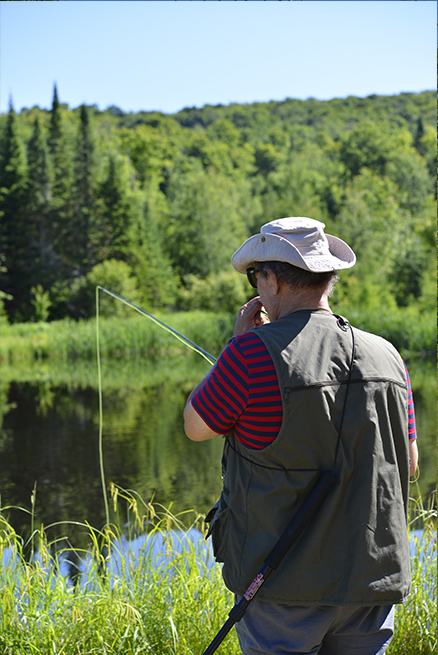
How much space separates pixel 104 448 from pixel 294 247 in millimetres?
8312

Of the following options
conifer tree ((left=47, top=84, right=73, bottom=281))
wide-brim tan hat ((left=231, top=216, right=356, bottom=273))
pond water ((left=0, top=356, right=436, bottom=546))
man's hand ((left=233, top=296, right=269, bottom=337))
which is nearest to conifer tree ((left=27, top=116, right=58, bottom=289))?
conifer tree ((left=47, top=84, right=73, bottom=281))

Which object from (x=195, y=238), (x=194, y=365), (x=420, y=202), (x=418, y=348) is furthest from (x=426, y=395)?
(x=420, y=202)

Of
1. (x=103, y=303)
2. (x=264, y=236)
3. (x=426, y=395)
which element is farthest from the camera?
(x=103, y=303)

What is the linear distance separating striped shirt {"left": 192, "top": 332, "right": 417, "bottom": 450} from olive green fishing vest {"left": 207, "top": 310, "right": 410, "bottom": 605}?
2 cm

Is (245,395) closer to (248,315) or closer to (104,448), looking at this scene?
(248,315)

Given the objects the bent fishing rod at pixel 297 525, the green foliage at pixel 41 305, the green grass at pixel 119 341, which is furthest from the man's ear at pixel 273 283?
the green foliage at pixel 41 305

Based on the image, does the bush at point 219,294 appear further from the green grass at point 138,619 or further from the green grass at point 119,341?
the green grass at point 138,619

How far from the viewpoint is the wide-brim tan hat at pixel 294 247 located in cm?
136

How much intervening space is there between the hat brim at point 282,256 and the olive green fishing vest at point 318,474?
0.40 feet

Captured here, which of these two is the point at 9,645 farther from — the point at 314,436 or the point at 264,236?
the point at 264,236

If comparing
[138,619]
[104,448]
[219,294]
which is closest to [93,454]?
[104,448]

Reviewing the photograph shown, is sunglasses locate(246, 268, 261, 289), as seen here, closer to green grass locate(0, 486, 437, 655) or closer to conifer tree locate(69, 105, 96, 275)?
green grass locate(0, 486, 437, 655)

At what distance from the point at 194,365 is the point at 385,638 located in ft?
57.5

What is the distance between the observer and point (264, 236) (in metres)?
1.42
